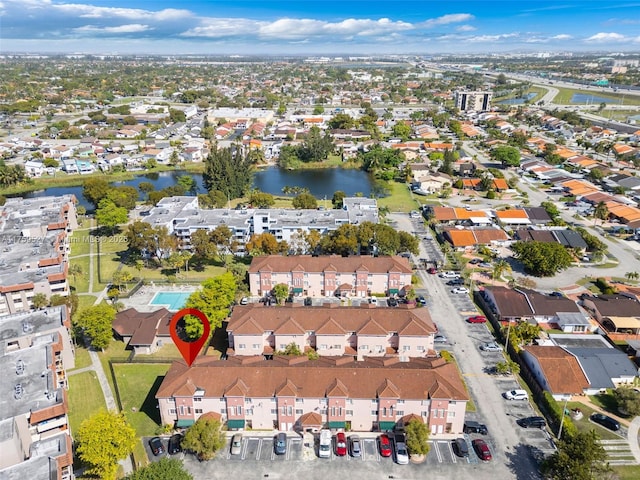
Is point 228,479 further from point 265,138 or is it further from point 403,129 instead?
point 403,129

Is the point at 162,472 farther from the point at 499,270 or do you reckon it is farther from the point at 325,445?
the point at 499,270

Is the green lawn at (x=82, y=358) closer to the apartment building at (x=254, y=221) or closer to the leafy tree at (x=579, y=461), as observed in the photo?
the apartment building at (x=254, y=221)

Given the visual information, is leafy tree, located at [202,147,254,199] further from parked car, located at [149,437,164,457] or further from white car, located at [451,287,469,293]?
parked car, located at [149,437,164,457]

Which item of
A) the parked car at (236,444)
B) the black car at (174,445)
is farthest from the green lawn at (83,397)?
the parked car at (236,444)

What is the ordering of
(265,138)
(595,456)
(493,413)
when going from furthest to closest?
1. (265,138)
2. (493,413)
3. (595,456)

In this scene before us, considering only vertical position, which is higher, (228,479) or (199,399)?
(199,399)

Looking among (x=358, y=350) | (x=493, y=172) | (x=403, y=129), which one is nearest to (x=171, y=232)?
(x=358, y=350)
